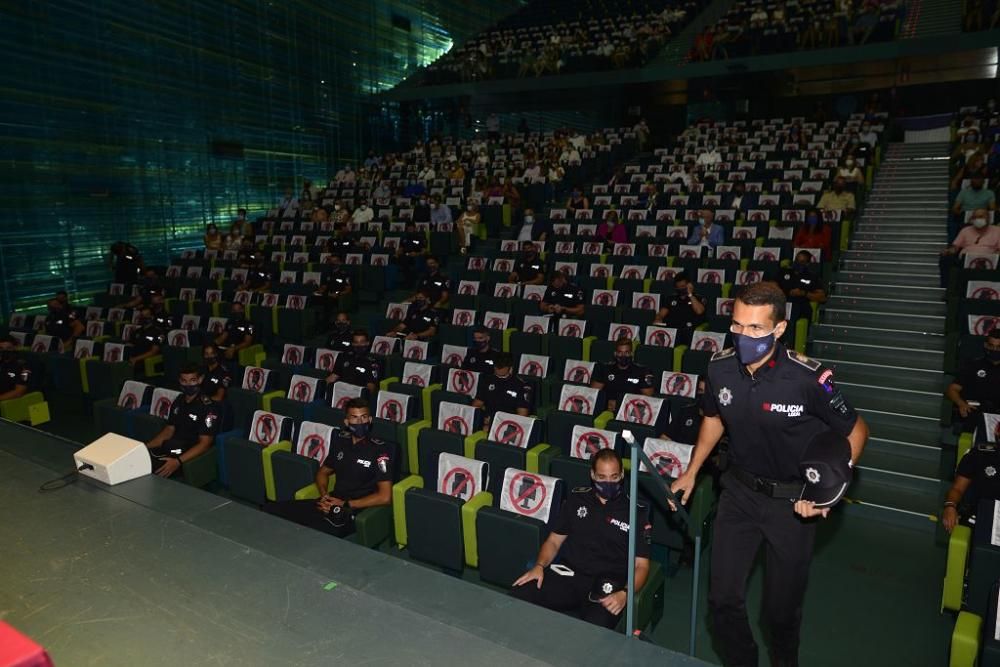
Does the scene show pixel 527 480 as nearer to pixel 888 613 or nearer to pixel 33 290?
pixel 888 613

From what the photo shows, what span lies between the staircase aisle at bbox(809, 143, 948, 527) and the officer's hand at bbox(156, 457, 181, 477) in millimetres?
5736

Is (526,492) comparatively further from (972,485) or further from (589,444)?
(972,485)

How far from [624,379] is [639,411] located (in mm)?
611

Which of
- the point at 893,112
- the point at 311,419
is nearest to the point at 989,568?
the point at 311,419

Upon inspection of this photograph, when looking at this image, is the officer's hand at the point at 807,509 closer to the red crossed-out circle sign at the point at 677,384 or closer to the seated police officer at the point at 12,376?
the red crossed-out circle sign at the point at 677,384

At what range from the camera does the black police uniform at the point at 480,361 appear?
7.32m

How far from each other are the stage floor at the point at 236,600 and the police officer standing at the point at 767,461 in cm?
38

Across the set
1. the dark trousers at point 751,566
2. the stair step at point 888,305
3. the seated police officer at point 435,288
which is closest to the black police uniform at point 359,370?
the seated police officer at point 435,288

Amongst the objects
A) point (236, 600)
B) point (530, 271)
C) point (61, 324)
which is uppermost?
point (530, 271)

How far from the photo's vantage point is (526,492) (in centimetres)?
461

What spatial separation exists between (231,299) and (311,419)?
5558 millimetres

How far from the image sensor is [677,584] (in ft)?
15.2

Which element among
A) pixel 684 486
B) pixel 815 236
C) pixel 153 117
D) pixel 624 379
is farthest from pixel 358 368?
pixel 153 117

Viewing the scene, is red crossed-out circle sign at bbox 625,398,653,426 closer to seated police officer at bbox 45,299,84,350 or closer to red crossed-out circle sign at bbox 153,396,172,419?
red crossed-out circle sign at bbox 153,396,172,419
